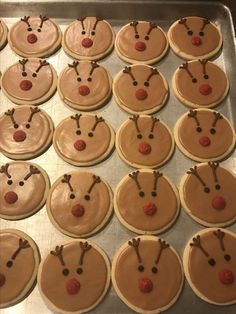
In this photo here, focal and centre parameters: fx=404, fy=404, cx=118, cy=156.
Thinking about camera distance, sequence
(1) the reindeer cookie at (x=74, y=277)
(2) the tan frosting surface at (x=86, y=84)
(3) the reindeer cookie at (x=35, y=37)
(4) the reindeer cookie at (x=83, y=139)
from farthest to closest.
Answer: (3) the reindeer cookie at (x=35, y=37) → (2) the tan frosting surface at (x=86, y=84) → (4) the reindeer cookie at (x=83, y=139) → (1) the reindeer cookie at (x=74, y=277)

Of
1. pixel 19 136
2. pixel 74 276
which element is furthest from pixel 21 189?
pixel 74 276

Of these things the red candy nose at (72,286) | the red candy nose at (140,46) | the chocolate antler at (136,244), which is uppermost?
the red candy nose at (140,46)

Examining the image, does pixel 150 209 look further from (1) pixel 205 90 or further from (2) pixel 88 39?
(2) pixel 88 39

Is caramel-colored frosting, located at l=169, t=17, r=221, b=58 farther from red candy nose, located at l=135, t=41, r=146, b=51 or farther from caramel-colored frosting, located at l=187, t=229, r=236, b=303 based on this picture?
caramel-colored frosting, located at l=187, t=229, r=236, b=303

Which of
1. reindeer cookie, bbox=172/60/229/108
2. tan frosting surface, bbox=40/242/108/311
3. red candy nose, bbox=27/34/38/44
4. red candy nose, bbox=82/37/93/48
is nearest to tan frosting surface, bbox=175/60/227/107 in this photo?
reindeer cookie, bbox=172/60/229/108

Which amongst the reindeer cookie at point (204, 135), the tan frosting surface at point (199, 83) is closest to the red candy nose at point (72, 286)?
the reindeer cookie at point (204, 135)

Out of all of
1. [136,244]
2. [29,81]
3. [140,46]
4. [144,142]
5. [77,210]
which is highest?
[140,46]

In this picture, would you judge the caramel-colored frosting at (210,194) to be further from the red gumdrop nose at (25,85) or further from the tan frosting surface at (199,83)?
the red gumdrop nose at (25,85)
